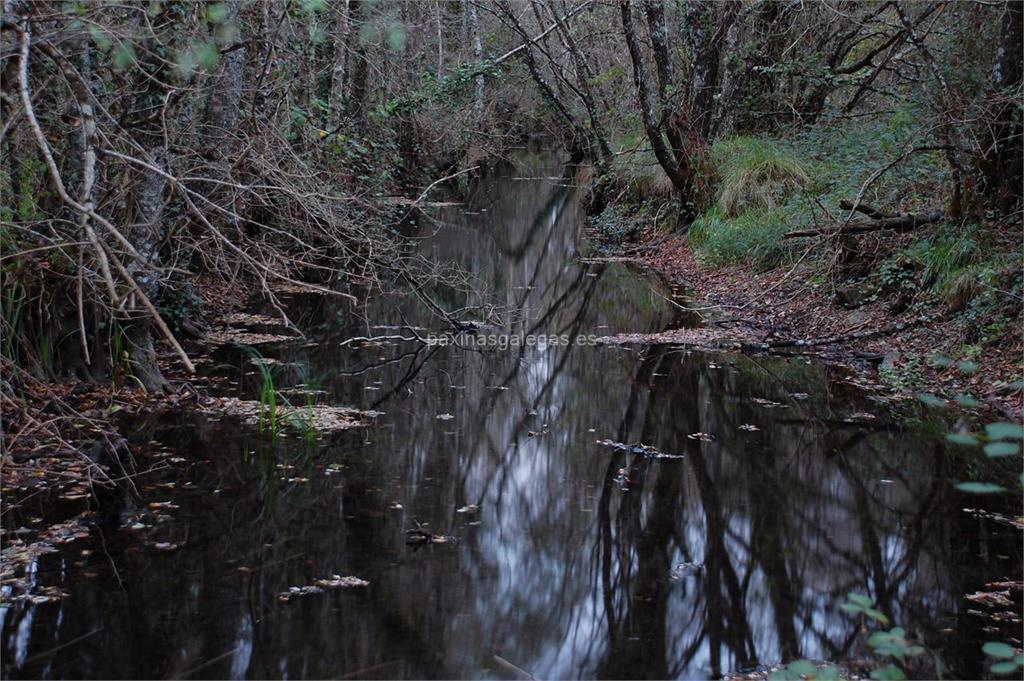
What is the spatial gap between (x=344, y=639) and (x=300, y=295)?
32.3 ft

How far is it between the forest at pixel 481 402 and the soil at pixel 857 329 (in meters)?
0.05

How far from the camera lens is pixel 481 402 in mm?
8234

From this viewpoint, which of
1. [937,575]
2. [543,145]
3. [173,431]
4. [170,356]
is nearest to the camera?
[937,575]

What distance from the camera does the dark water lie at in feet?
14.0

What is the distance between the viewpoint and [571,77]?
90.0 ft

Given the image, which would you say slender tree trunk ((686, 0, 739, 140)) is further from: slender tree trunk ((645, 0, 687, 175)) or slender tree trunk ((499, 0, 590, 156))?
slender tree trunk ((499, 0, 590, 156))

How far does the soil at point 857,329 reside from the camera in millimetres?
7723

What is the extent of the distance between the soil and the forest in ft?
0.15

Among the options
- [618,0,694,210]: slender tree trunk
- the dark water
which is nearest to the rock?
the dark water

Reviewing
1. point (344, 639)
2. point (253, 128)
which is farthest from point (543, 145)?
point (344, 639)

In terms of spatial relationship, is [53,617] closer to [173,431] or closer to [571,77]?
[173,431]

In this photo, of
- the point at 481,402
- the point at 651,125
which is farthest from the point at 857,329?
the point at 651,125

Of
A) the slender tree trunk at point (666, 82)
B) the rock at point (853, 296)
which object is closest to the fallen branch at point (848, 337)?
the rock at point (853, 296)

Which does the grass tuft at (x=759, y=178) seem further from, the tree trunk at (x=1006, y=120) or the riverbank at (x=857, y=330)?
the tree trunk at (x=1006, y=120)
